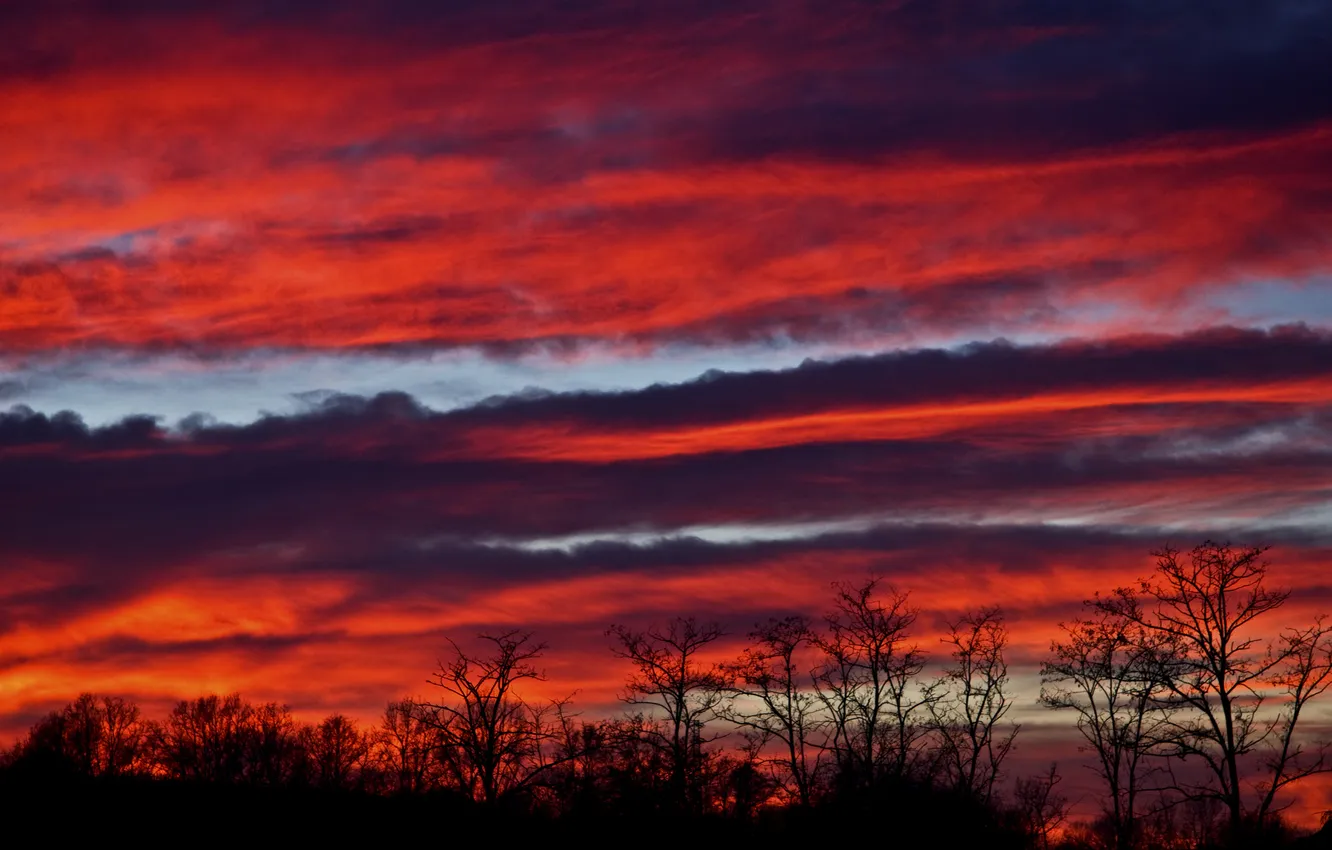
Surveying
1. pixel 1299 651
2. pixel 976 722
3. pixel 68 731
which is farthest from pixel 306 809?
pixel 68 731

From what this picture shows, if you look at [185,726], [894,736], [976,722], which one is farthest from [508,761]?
[185,726]

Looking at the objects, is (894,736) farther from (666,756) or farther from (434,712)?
(434,712)

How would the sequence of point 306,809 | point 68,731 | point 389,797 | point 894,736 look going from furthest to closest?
point 68,731
point 894,736
point 389,797
point 306,809

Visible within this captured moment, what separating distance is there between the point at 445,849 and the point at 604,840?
7.12 m

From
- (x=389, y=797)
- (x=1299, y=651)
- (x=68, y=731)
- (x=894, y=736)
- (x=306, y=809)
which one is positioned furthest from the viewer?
(x=68, y=731)

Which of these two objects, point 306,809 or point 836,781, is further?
point 836,781

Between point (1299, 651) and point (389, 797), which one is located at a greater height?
point (1299, 651)

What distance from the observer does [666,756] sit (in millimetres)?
67312

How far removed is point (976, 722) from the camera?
256ft

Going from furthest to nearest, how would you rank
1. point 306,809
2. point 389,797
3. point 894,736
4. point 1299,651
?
point 894,736, point 1299,651, point 389,797, point 306,809

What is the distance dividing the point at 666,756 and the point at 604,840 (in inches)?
396

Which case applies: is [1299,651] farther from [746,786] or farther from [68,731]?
[68,731]

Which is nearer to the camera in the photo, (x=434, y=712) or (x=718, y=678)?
(x=434, y=712)

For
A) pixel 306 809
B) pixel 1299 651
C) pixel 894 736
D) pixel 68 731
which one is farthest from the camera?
pixel 68 731
